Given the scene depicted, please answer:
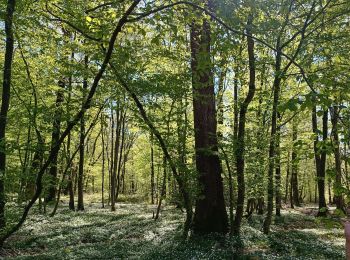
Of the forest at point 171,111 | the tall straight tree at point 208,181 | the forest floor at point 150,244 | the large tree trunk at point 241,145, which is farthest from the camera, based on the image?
the tall straight tree at point 208,181

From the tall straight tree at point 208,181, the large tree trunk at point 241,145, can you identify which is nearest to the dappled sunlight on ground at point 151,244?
the tall straight tree at point 208,181

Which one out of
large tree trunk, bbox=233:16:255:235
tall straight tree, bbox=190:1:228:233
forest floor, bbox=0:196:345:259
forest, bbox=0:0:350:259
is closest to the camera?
forest, bbox=0:0:350:259

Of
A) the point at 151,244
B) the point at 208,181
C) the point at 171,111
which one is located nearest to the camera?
the point at 151,244

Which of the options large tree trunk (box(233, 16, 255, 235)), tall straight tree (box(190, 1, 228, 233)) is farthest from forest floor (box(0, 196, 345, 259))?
large tree trunk (box(233, 16, 255, 235))

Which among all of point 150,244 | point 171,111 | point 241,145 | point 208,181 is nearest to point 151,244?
point 150,244

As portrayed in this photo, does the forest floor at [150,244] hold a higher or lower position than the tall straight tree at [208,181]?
lower

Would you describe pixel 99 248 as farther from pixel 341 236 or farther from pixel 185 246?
pixel 341 236

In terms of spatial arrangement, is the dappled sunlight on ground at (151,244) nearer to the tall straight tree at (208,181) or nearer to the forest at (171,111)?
the forest at (171,111)

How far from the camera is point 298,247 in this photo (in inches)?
444

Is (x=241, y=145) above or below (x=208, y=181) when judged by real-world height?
above

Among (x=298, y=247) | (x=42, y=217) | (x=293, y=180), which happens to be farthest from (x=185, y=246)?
(x=293, y=180)

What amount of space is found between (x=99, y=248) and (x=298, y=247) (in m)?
6.83

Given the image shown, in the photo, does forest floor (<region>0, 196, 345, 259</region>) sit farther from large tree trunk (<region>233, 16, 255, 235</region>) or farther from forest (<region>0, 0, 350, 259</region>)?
large tree trunk (<region>233, 16, 255, 235</region>)

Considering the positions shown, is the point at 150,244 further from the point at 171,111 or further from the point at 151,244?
the point at 171,111
